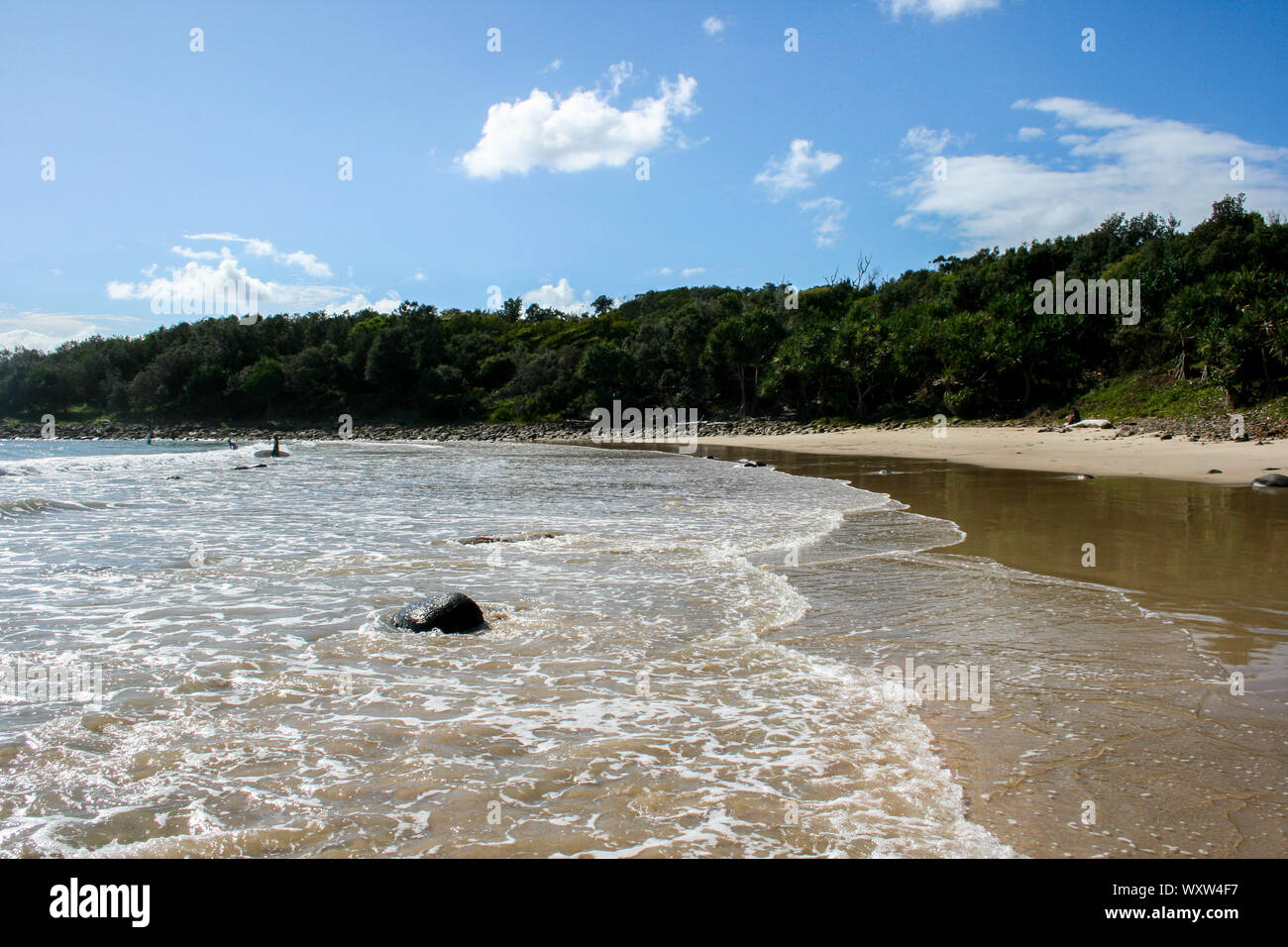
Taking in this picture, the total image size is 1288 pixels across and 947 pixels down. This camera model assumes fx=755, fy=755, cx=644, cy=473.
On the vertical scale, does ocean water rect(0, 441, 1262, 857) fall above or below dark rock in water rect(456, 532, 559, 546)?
below

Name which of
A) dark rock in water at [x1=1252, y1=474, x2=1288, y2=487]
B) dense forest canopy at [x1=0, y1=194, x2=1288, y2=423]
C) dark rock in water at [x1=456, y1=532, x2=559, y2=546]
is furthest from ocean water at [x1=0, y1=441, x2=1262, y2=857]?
dense forest canopy at [x1=0, y1=194, x2=1288, y2=423]

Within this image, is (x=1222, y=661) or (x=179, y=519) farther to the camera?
(x=179, y=519)

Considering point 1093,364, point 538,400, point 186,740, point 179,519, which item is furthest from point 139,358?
point 186,740

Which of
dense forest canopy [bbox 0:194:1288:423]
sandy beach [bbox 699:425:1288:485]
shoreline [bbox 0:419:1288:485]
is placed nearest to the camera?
sandy beach [bbox 699:425:1288:485]

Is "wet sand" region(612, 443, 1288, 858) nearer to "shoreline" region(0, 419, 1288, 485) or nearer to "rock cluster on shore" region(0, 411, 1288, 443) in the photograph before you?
"shoreline" region(0, 419, 1288, 485)

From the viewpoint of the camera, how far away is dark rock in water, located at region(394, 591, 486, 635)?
6902 millimetres

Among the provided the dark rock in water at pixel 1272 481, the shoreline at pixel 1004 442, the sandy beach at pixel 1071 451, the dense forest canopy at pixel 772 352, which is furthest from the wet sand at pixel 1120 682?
the dense forest canopy at pixel 772 352

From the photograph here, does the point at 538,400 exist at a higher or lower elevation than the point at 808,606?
higher

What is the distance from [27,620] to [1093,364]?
50.4 m

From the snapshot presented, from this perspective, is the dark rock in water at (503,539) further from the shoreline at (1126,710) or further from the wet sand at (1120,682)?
the shoreline at (1126,710)

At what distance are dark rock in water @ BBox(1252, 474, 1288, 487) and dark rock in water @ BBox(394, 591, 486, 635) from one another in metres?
18.1

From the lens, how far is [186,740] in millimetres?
4602

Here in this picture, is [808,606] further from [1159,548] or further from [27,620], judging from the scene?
[27,620]

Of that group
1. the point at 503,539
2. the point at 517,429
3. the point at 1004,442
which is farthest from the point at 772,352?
the point at 503,539
